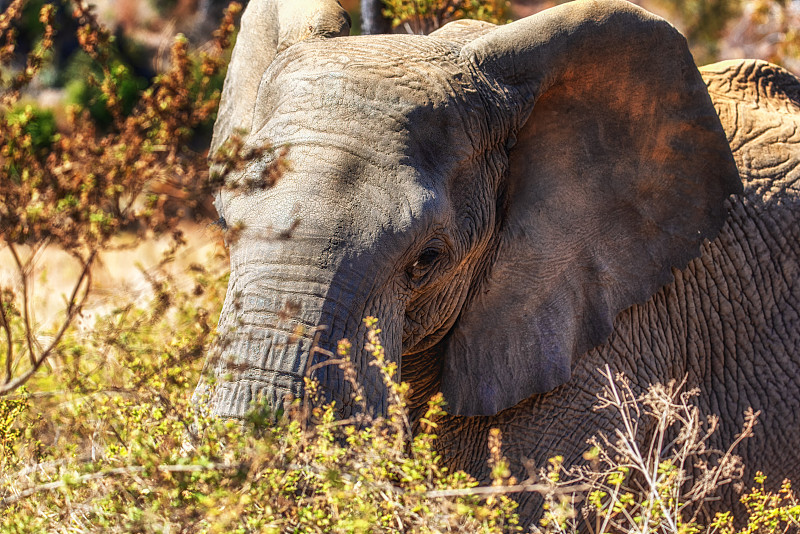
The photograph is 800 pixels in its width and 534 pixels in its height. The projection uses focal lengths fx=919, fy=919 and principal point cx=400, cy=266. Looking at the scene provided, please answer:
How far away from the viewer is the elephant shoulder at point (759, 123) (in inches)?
171

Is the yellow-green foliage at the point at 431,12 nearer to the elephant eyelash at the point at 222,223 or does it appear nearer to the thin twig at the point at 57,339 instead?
the thin twig at the point at 57,339

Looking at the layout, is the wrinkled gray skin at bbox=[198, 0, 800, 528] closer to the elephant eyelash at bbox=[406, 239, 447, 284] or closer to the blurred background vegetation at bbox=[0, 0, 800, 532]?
the elephant eyelash at bbox=[406, 239, 447, 284]

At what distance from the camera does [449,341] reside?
383 centimetres

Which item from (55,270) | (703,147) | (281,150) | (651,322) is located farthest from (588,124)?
(55,270)

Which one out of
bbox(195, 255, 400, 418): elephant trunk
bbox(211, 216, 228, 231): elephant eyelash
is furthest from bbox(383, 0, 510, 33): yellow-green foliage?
bbox(195, 255, 400, 418): elephant trunk

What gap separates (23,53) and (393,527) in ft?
67.9

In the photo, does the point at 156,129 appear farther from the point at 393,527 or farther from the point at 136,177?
the point at 393,527

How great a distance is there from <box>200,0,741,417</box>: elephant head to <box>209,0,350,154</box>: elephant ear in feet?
0.04

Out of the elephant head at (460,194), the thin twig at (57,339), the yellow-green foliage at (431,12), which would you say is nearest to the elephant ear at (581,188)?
the elephant head at (460,194)

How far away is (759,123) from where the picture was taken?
4457 mm

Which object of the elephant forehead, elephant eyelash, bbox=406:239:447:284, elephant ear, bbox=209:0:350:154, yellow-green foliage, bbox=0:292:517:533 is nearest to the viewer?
yellow-green foliage, bbox=0:292:517:533

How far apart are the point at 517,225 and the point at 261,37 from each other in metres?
1.47

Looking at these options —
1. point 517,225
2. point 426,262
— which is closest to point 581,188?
point 517,225

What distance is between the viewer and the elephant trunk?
2.95m
